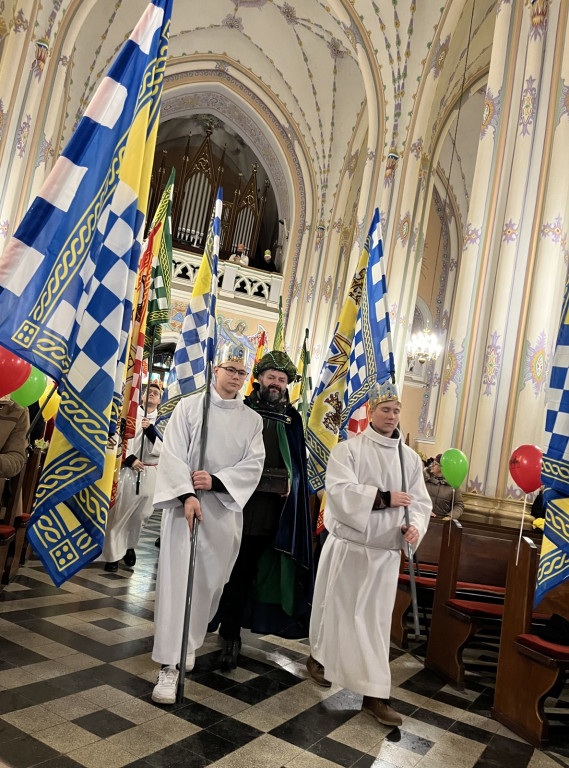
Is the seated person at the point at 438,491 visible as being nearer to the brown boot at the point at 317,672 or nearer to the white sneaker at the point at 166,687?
the brown boot at the point at 317,672

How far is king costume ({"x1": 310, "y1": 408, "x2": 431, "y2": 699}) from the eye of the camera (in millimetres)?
3105

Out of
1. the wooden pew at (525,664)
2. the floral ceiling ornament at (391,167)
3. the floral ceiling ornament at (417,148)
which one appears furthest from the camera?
the floral ceiling ornament at (391,167)

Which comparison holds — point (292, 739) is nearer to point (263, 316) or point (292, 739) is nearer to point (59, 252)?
point (59, 252)

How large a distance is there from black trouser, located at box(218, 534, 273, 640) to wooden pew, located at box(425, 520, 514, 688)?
1270 mm

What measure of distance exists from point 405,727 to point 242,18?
16.3m

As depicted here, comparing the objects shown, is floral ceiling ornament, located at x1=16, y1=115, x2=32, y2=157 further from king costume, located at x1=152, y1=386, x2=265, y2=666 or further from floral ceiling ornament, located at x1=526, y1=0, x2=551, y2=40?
king costume, located at x1=152, y1=386, x2=265, y2=666

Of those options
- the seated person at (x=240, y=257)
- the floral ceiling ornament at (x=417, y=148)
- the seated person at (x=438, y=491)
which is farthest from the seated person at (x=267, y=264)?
the seated person at (x=438, y=491)

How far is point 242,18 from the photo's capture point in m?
15.2

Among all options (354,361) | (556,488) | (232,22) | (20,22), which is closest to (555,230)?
(354,361)

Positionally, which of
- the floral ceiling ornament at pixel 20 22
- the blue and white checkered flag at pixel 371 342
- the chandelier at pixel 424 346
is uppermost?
the floral ceiling ornament at pixel 20 22

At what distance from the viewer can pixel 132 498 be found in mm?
5695

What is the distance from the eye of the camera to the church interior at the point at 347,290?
9.02 ft

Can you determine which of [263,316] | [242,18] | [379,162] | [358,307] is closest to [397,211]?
[379,162]

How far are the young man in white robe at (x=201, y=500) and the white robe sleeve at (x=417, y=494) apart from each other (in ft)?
2.73
